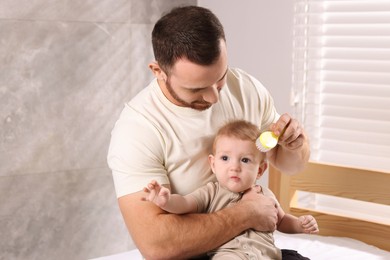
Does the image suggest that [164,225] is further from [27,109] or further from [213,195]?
[27,109]

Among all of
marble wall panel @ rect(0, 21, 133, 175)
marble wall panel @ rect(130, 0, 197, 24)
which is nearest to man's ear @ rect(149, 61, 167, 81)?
marble wall panel @ rect(0, 21, 133, 175)

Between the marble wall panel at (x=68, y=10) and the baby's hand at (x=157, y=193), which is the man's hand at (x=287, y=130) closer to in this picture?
the baby's hand at (x=157, y=193)

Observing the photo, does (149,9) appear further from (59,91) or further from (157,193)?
(157,193)

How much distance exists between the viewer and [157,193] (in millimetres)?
1640

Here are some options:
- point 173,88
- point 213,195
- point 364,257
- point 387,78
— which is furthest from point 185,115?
point 387,78

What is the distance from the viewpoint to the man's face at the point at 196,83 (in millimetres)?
1773

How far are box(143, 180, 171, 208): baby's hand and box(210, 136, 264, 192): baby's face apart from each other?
0.26m

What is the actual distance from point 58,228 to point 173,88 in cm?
143

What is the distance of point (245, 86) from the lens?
2.08 m

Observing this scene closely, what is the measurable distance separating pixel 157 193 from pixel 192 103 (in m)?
0.35

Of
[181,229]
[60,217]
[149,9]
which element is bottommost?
[60,217]

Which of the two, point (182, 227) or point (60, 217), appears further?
point (60, 217)

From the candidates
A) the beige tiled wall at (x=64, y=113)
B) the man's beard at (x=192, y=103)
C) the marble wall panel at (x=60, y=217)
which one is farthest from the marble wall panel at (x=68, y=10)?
the man's beard at (x=192, y=103)

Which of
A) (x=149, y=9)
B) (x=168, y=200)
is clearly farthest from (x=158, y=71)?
(x=149, y=9)
